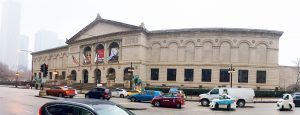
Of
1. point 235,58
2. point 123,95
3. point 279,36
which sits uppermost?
point 279,36

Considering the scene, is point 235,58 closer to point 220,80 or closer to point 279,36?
point 220,80

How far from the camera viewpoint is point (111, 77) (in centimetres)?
6706

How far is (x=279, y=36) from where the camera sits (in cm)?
5959

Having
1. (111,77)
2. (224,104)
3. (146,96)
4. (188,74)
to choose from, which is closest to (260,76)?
(188,74)

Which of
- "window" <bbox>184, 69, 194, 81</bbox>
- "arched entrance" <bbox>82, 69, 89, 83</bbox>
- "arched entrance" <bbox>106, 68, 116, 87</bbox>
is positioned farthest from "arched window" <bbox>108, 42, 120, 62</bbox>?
"window" <bbox>184, 69, 194, 81</bbox>

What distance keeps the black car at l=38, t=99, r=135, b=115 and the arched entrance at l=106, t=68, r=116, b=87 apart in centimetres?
5577

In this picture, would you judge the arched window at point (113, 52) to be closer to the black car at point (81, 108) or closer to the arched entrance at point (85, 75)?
the arched entrance at point (85, 75)

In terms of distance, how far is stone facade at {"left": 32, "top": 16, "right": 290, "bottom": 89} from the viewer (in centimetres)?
5956

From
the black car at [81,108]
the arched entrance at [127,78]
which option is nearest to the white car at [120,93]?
the arched entrance at [127,78]

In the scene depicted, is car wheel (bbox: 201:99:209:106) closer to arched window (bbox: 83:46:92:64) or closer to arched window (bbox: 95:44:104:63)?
arched window (bbox: 95:44:104:63)

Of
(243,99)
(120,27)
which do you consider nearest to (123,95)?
(243,99)

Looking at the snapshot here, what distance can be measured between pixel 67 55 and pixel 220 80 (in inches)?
1841

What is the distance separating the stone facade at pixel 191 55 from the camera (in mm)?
59562

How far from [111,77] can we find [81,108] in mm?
59752
